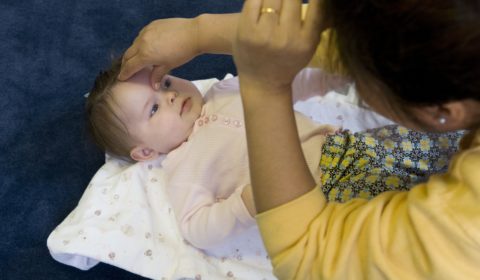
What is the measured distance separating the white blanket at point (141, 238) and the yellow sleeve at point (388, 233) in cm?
38

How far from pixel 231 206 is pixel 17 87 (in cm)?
81

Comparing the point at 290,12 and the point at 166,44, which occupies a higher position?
the point at 290,12

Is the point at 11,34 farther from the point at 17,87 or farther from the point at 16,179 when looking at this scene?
the point at 16,179

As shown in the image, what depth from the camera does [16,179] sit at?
122cm

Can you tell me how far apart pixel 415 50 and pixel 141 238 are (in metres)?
0.75

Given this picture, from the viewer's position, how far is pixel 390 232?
548mm

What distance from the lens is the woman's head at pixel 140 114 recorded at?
3.41 ft

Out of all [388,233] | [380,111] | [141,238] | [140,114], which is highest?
[380,111]

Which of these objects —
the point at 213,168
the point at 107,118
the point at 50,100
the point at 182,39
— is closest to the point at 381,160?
the point at 213,168

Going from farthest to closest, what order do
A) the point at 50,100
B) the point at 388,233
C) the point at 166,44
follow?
the point at 50,100 → the point at 166,44 → the point at 388,233

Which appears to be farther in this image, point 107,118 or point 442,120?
point 107,118

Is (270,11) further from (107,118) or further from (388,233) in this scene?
(107,118)

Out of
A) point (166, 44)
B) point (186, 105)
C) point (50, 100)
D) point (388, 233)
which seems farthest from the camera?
Answer: point (50, 100)

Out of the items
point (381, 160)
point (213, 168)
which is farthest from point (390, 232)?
point (213, 168)
